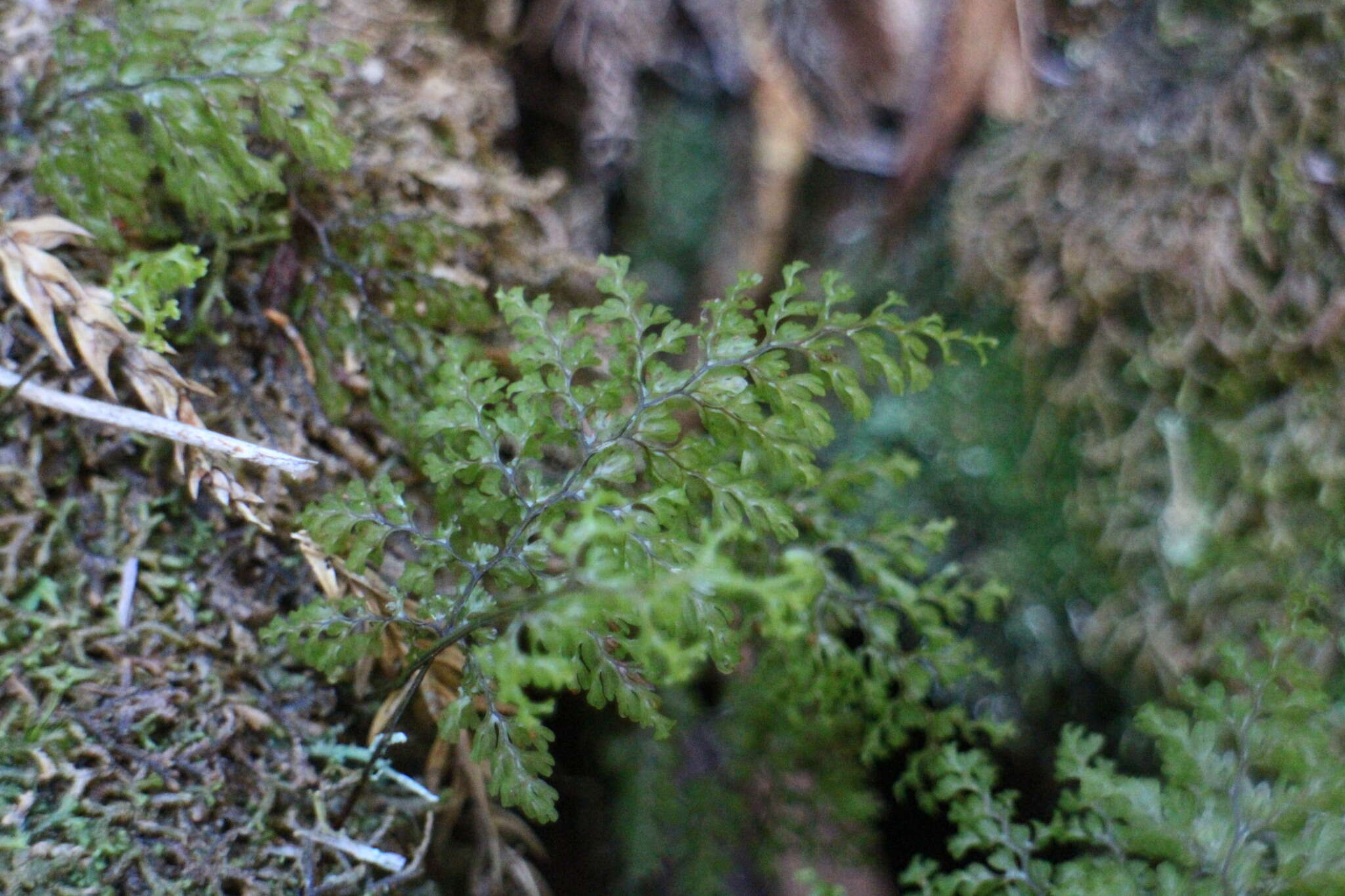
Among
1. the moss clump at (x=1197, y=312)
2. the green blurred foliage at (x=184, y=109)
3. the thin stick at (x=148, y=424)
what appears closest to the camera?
the thin stick at (x=148, y=424)

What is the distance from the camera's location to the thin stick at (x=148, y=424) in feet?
4.33

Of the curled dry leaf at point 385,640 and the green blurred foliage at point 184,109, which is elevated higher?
the green blurred foliage at point 184,109

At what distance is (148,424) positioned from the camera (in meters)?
1.38

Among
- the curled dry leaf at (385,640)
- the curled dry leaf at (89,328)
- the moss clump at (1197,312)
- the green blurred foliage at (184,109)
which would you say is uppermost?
the moss clump at (1197,312)

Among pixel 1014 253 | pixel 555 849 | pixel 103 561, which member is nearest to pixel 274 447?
pixel 103 561

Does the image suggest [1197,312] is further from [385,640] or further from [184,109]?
[184,109]

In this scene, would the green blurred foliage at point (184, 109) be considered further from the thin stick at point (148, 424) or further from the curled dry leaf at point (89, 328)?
the thin stick at point (148, 424)

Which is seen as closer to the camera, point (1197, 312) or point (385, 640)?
point (385, 640)

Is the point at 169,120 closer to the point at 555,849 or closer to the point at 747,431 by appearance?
the point at 747,431

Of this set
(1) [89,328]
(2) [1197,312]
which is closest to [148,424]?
(1) [89,328]

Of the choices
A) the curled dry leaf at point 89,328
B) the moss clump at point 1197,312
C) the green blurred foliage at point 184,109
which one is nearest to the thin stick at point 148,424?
the curled dry leaf at point 89,328

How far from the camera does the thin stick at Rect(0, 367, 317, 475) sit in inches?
51.9

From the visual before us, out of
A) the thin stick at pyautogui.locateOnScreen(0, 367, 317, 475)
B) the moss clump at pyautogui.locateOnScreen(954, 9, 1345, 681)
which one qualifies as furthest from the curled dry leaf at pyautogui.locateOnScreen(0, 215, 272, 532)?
the moss clump at pyautogui.locateOnScreen(954, 9, 1345, 681)

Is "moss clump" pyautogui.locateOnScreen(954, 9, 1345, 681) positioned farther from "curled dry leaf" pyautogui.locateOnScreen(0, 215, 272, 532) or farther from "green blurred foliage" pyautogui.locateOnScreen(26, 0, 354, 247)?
"curled dry leaf" pyautogui.locateOnScreen(0, 215, 272, 532)
